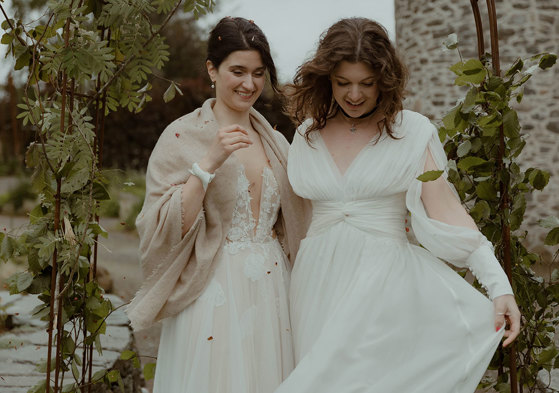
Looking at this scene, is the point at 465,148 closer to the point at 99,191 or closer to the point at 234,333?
the point at 234,333

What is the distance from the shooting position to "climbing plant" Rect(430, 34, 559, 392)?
7.41ft

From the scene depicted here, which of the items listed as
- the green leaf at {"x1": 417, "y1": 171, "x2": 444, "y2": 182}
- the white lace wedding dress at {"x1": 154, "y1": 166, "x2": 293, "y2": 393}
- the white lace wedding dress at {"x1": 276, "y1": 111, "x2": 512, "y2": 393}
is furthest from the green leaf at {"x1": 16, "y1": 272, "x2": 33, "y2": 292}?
the green leaf at {"x1": 417, "y1": 171, "x2": 444, "y2": 182}

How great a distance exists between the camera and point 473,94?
2297 millimetres

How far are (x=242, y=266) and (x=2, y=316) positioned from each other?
8.69 feet

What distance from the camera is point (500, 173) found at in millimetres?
2383

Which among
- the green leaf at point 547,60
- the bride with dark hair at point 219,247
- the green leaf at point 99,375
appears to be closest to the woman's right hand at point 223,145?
the bride with dark hair at point 219,247

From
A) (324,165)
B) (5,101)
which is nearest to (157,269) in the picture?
(324,165)

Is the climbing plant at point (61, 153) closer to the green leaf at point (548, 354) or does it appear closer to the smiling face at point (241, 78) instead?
the smiling face at point (241, 78)

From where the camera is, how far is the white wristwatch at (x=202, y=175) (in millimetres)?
2250

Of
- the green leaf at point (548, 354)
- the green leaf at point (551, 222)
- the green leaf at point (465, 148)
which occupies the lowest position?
the green leaf at point (548, 354)

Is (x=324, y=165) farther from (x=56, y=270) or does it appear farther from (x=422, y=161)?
(x=56, y=270)

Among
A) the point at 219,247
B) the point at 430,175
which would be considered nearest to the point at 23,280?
the point at 219,247

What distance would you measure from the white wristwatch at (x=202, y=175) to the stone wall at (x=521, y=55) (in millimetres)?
6012

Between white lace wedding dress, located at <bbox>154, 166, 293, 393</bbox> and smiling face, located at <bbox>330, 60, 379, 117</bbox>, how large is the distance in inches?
17.6
